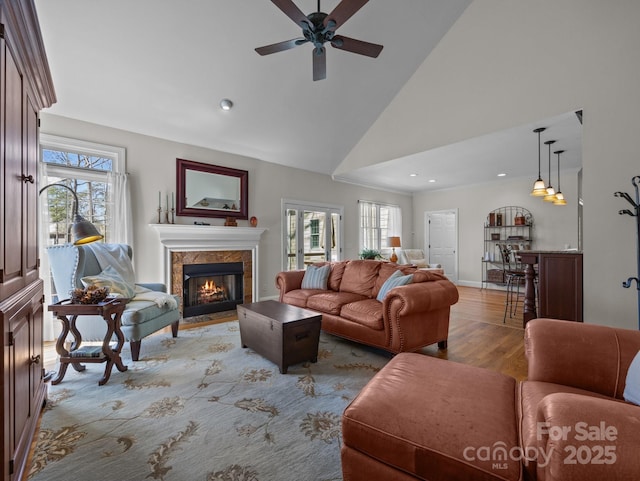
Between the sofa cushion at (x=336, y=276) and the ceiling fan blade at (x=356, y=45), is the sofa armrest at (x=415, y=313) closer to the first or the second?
the sofa cushion at (x=336, y=276)

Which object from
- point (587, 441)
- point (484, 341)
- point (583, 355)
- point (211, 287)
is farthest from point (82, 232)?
point (484, 341)

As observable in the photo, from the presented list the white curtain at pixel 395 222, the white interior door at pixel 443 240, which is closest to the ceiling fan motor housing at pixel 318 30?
the white curtain at pixel 395 222

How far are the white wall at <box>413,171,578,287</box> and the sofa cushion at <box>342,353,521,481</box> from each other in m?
6.63

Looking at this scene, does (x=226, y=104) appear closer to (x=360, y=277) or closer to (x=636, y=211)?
(x=360, y=277)

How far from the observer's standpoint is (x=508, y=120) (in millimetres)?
3781

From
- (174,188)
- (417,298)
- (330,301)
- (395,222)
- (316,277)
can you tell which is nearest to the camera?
(417,298)

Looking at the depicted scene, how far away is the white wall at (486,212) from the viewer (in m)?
6.50

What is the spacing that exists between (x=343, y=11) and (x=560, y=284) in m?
3.64

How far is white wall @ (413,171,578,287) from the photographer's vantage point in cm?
650

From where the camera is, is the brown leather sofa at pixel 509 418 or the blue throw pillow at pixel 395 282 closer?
the brown leather sofa at pixel 509 418

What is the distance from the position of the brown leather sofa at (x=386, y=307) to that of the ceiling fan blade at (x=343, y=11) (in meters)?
2.34

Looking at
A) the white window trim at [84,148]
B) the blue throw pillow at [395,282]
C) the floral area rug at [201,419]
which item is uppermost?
the white window trim at [84,148]

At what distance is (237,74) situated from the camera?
3.87 metres

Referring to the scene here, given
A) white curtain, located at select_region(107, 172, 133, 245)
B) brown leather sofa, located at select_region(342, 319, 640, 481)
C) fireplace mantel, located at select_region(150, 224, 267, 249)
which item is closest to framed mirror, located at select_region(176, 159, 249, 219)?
fireplace mantel, located at select_region(150, 224, 267, 249)
